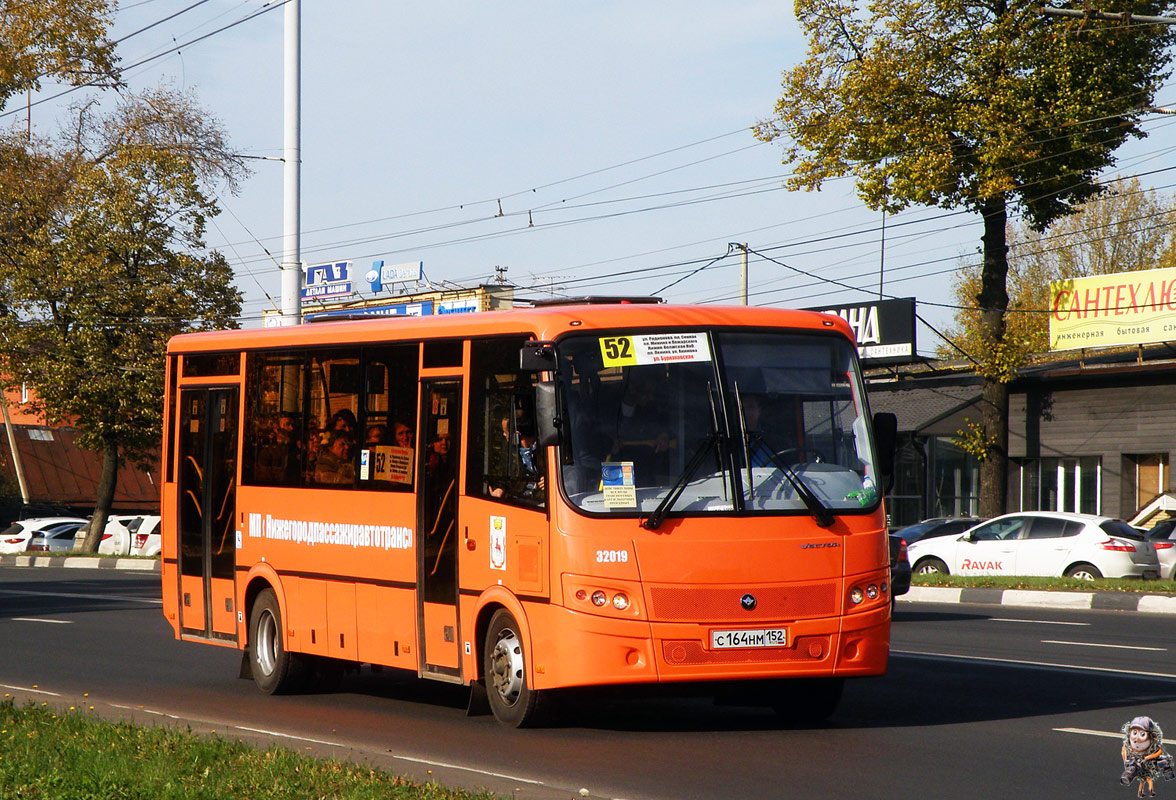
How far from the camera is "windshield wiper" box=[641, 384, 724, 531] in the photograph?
9172mm

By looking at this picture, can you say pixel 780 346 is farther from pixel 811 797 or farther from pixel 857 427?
pixel 811 797

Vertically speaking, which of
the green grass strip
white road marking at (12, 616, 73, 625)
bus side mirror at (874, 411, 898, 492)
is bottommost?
white road marking at (12, 616, 73, 625)

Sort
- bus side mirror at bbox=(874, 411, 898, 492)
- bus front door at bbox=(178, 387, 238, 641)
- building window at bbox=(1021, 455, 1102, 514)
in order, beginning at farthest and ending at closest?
building window at bbox=(1021, 455, 1102, 514), bus front door at bbox=(178, 387, 238, 641), bus side mirror at bbox=(874, 411, 898, 492)

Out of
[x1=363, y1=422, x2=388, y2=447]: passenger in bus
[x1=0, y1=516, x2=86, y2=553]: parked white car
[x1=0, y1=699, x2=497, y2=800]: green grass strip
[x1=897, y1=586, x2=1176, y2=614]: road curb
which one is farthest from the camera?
[x1=0, y1=516, x2=86, y2=553]: parked white car

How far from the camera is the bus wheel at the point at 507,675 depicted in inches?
377

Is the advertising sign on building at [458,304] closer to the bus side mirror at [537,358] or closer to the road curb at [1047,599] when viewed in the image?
the road curb at [1047,599]

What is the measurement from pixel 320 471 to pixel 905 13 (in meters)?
23.4

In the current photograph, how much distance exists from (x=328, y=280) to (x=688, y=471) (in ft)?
193

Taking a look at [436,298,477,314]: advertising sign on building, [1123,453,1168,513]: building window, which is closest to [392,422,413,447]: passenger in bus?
[1123,453,1168,513]: building window

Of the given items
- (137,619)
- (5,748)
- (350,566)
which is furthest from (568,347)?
(137,619)

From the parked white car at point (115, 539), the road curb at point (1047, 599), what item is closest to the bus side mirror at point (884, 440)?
the road curb at point (1047, 599)

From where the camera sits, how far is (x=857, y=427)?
986 cm

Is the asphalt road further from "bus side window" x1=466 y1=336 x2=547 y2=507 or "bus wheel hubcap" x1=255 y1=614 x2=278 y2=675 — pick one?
"bus side window" x1=466 y1=336 x2=547 y2=507

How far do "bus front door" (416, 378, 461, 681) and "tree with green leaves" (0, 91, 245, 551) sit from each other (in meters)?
28.6
